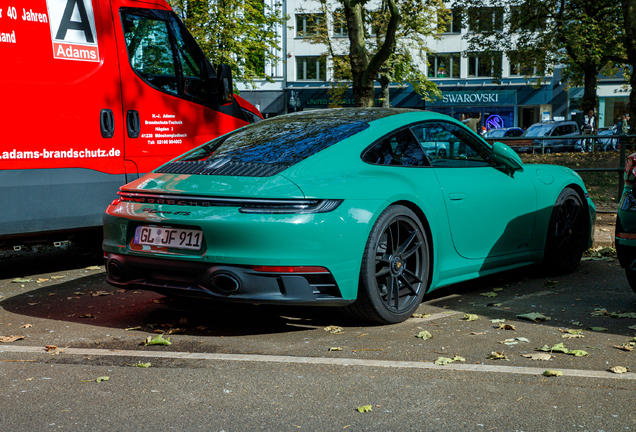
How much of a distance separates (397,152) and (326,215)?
3.26 ft

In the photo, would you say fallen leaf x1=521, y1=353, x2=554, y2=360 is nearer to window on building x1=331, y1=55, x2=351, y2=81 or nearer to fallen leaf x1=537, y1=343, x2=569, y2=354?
fallen leaf x1=537, y1=343, x2=569, y2=354

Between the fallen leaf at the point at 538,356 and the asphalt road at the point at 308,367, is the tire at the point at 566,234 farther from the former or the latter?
the fallen leaf at the point at 538,356

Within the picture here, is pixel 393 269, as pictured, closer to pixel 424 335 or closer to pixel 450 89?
pixel 424 335

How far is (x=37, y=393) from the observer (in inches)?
131

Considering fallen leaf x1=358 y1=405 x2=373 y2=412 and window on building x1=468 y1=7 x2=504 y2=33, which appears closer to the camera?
fallen leaf x1=358 y1=405 x2=373 y2=412

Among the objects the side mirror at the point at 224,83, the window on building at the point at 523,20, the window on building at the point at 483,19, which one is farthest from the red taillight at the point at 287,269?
the window on building at the point at 483,19

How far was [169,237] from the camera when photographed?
4254 millimetres

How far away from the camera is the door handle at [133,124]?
661 cm

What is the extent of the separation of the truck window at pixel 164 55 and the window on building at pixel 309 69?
43.2 metres

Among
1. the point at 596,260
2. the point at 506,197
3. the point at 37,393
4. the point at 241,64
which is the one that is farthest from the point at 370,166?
the point at 241,64

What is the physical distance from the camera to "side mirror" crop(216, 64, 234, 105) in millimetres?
7520

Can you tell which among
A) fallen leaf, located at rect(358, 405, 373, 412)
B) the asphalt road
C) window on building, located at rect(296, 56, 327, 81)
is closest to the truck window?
the asphalt road

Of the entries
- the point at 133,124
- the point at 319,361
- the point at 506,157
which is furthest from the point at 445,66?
the point at 319,361

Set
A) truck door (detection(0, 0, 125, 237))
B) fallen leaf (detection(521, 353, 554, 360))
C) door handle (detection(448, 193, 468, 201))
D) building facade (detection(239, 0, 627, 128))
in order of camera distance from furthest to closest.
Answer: building facade (detection(239, 0, 627, 128))
truck door (detection(0, 0, 125, 237))
door handle (detection(448, 193, 468, 201))
fallen leaf (detection(521, 353, 554, 360))
